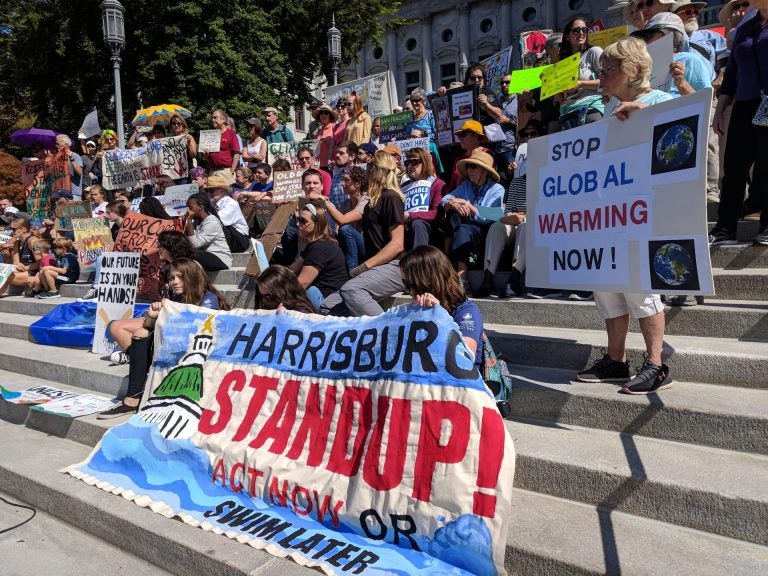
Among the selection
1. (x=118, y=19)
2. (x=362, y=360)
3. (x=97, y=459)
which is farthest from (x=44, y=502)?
(x=118, y=19)

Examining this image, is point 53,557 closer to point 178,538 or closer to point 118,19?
point 178,538

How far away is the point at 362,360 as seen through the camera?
3.28 m

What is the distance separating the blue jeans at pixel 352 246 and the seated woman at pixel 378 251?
313mm

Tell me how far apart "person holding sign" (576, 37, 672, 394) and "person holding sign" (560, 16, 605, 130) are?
73.6 inches

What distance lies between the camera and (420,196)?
6273 mm

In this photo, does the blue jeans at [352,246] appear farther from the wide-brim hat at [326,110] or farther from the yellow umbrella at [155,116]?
the yellow umbrella at [155,116]

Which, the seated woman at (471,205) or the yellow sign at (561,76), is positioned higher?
the yellow sign at (561,76)

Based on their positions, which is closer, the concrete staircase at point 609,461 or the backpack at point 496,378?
the concrete staircase at point 609,461

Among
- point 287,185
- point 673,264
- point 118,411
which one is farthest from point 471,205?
point 287,185

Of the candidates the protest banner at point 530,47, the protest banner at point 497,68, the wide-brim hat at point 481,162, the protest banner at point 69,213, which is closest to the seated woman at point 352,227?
the wide-brim hat at point 481,162

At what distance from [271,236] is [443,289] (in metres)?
4.54

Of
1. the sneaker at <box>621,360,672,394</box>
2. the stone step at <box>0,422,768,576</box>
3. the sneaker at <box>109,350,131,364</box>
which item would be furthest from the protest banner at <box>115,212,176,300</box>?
the sneaker at <box>621,360,672,394</box>

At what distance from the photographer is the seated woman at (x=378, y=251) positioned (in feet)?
16.3

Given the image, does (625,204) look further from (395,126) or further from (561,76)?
(395,126)
